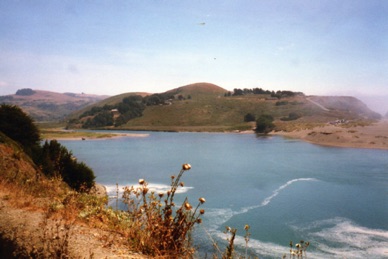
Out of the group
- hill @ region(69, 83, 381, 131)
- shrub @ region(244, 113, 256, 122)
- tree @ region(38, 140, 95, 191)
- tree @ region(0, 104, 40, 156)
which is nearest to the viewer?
tree @ region(38, 140, 95, 191)

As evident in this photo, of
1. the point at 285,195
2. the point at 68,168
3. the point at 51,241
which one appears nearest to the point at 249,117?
the point at 285,195

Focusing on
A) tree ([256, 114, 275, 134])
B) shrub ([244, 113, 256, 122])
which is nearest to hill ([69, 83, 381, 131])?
shrub ([244, 113, 256, 122])

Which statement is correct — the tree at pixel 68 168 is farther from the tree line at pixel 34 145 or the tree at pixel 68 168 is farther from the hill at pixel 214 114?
the hill at pixel 214 114

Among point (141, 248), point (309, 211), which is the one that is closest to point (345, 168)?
point (309, 211)

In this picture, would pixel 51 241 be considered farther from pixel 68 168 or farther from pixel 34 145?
pixel 34 145

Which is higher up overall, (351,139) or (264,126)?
(264,126)

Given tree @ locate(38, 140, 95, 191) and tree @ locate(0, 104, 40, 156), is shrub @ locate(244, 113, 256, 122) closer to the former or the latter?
tree @ locate(38, 140, 95, 191)

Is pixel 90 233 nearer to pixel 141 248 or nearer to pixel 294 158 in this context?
pixel 141 248
